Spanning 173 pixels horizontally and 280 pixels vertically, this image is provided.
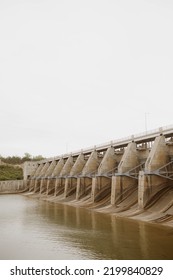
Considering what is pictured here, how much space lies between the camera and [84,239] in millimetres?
20750

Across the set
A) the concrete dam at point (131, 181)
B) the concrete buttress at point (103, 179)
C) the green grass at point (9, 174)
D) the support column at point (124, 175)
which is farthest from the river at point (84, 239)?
the green grass at point (9, 174)

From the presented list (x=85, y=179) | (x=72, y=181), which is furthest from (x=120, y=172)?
(x=72, y=181)

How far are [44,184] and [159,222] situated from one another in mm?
44870

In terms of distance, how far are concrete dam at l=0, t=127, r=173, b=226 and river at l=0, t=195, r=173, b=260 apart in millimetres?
2797

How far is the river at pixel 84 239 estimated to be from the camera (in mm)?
16562

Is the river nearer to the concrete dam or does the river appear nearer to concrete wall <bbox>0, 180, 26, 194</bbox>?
the concrete dam

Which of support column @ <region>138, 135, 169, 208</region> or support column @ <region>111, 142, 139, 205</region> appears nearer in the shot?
support column @ <region>138, 135, 169, 208</region>

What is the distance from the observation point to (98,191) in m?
39.2

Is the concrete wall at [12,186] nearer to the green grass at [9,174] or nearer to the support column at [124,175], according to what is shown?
the green grass at [9,174]

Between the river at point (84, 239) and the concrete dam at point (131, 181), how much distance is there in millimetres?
2797

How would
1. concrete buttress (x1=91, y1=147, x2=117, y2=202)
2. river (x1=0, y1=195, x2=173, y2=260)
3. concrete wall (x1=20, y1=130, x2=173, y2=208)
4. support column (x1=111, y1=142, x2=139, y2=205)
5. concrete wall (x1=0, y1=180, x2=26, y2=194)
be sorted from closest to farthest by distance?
1. river (x1=0, y1=195, x2=173, y2=260)
2. concrete wall (x1=20, y1=130, x2=173, y2=208)
3. support column (x1=111, y1=142, x2=139, y2=205)
4. concrete buttress (x1=91, y1=147, x2=117, y2=202)
5. concrete wall (x1=0, y1=180, x2=26, y2=194)

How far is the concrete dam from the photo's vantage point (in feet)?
94.4

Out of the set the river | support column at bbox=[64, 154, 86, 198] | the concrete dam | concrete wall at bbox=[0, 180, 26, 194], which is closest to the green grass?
concrete wall at bbox=[0, 180, 26, 194]
